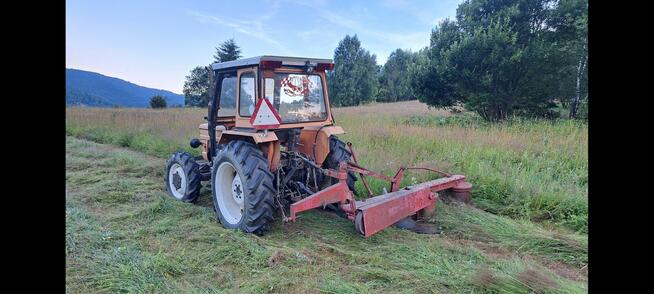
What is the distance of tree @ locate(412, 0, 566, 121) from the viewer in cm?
1168

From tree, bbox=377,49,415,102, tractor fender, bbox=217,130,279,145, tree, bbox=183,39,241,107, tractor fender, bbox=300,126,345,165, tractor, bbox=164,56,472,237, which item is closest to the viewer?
tractor, bbox=164,56,472,237

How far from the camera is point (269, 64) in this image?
3.92 meters

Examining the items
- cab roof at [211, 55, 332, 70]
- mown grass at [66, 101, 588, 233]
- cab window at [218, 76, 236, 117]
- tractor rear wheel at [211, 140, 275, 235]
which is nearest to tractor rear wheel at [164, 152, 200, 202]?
cab window at [218, 76, 236, 117]

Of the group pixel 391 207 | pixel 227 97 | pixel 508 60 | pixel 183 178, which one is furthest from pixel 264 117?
pixel 508 60

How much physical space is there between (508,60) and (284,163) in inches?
396

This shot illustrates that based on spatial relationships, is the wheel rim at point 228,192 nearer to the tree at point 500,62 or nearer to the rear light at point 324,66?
the rear light at point 324,66

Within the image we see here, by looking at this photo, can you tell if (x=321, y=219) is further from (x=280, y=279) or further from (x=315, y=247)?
(x=280, y=279)

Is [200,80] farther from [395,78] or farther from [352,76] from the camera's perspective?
[395,78]

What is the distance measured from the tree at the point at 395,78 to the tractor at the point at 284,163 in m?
37.9

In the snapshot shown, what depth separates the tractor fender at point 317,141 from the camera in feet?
14.1

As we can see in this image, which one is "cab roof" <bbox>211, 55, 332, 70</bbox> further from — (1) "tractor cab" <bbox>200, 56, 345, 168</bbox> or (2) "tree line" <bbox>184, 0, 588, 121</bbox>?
(2) "tree line" <bbox>184, 0, 588, 121</bbox>

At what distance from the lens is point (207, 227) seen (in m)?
3.99
